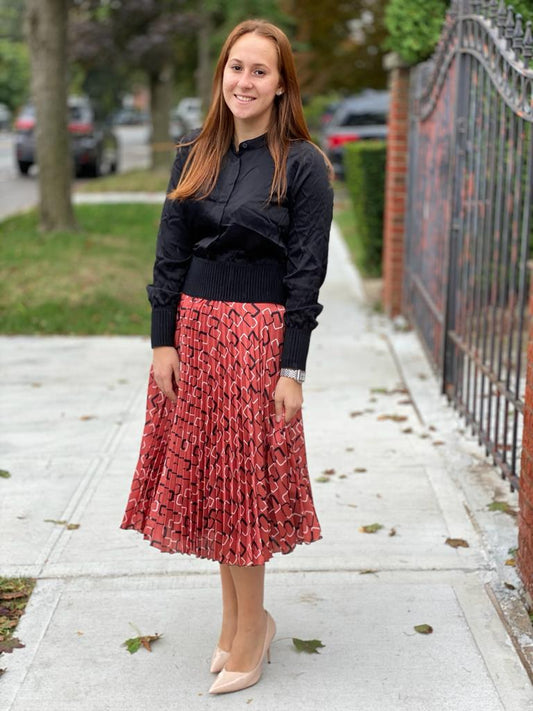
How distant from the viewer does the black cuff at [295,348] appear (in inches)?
112

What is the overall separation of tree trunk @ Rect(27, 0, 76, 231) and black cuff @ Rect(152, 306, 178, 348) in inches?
349

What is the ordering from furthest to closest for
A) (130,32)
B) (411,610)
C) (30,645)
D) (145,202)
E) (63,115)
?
(130,32) < (145,202) < (63,115) < (411,610) < (30,645)

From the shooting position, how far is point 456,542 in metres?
4.04

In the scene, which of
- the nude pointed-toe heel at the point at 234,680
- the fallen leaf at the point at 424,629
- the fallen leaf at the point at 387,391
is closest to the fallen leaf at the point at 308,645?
the nude pointed-toe heel at the point at 234,680

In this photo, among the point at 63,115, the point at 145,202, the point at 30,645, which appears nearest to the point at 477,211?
the point at 30,645

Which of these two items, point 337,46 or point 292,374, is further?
point 337,46

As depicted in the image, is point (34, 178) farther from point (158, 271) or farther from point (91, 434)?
point (158, 271)

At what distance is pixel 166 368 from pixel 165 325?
127mm

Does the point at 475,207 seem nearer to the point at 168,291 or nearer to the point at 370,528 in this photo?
the point at 370,528

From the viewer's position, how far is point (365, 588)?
3689 millimetres

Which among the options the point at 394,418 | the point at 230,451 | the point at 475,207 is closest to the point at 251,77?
the point at 230,451

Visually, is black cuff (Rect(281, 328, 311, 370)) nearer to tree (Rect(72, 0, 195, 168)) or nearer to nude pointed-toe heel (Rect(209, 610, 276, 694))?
nude pointed-toe heel (Rect(209, 610, 276, 694))

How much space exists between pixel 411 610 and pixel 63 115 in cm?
926

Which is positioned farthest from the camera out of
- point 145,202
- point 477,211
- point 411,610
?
point 145,202
